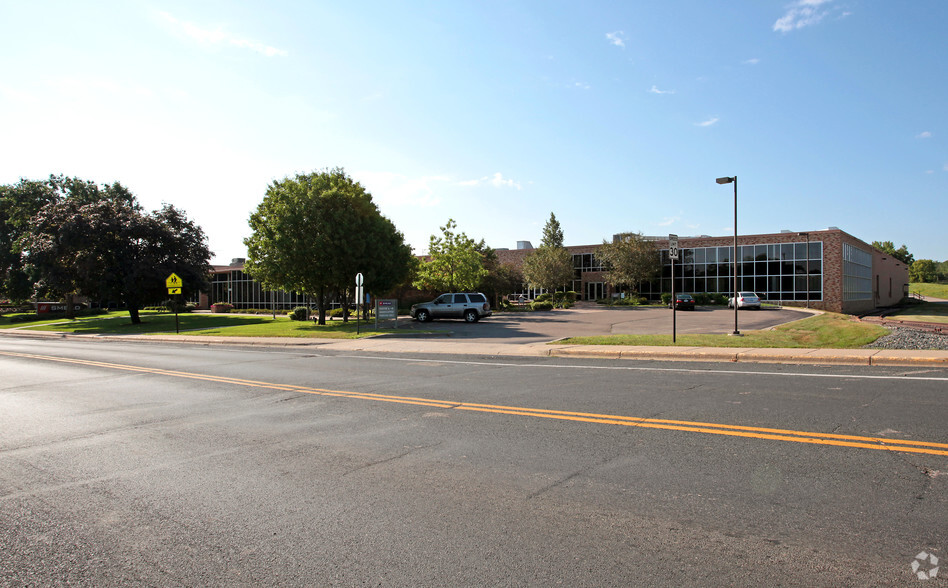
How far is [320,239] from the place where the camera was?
101 feet

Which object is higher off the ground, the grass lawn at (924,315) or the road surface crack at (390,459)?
the road surface crack at (390,459)

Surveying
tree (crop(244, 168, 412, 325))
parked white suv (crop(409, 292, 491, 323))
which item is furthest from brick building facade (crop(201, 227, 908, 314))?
parked white suv (crop(409, 292, 491, 323))

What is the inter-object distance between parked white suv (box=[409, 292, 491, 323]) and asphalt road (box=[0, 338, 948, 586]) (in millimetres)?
25229

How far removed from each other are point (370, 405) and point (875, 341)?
16.5 metres

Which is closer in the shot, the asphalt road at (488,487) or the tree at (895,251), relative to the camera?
the asphalt road at (488,487)

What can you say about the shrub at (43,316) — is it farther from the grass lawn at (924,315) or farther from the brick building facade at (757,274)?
the grass lawn at (924,315)

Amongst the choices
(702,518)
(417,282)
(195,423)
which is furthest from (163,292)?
(702,518)

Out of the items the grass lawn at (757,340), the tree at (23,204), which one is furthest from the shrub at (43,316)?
the grass lawn at (757,340)

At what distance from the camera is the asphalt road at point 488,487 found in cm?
331

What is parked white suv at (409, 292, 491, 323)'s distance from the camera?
34500 mm

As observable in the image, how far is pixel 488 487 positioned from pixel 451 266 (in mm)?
41807

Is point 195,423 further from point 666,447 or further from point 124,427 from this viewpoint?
point 666,447

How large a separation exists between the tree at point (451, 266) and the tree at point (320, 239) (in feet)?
36.7

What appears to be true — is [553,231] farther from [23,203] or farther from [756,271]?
[23,203]
